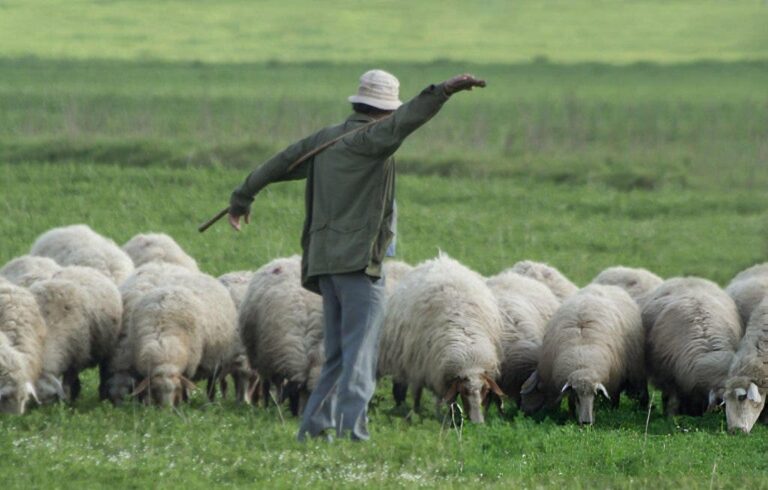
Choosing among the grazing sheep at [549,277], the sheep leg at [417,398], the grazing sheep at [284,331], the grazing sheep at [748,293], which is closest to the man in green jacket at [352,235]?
the grazing sheep at [284,331]

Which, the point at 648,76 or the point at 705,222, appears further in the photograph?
the point at 648,76

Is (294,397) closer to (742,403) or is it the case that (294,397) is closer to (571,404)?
(571,404)

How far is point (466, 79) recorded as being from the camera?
946 centimetres

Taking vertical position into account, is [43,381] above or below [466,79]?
below

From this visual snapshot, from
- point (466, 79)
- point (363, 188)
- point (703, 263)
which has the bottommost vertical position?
point (703, 263)

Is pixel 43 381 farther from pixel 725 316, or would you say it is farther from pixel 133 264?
pixel 725 316

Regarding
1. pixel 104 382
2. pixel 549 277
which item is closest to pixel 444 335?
pixel 104 382

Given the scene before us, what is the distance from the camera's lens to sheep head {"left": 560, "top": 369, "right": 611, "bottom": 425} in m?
12.1

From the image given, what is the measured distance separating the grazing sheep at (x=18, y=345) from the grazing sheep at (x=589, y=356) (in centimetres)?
424

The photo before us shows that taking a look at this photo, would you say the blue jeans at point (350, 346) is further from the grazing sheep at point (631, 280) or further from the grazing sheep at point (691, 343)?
the grazing sheep at point (631, 280)

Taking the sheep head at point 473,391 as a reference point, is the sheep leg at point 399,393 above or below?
below

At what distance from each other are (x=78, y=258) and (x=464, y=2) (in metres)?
61.4

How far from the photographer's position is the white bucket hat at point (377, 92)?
10258 millimetres

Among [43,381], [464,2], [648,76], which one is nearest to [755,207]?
[43,381]
